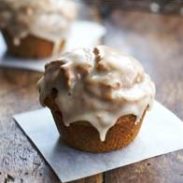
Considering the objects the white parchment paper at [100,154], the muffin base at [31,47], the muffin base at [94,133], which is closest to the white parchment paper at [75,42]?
the muffin base at [31,47]

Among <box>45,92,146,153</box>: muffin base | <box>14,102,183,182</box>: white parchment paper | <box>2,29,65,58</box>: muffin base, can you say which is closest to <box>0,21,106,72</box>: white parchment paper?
<box>2,29,65,58</box>: muffin base

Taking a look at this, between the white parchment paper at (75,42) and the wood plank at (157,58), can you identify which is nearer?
the wood plank at (157,58)

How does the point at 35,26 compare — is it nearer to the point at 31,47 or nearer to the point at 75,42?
the point at 31,47

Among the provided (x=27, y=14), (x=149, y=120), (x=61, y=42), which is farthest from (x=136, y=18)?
(x=149, y=120)

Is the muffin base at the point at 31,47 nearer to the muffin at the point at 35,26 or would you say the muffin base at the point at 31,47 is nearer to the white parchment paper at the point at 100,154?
the muffin at the point at 35,26

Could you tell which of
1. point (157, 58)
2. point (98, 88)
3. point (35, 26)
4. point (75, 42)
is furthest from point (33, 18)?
point (98, 88)
